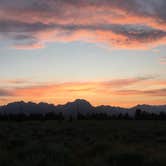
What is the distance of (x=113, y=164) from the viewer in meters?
17.4

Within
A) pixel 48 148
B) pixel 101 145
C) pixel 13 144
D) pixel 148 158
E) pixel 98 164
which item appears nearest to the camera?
pixel 98 164

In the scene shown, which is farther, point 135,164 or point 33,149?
point 33,149

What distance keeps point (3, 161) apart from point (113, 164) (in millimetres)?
4609

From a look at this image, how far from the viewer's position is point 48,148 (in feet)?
69.6

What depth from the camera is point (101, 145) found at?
23.5m

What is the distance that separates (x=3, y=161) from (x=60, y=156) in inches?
95.9

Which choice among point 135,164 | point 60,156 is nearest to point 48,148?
point 60,156

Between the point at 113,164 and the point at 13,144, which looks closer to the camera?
the point at 113,164

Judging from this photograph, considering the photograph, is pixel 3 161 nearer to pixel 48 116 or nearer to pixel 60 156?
pixel 60 156

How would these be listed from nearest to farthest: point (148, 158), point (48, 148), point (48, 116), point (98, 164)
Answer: point (98, 164) → point (148, 158) → point (48, 148) → point (48, 116)

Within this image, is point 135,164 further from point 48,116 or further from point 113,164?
point 48,116

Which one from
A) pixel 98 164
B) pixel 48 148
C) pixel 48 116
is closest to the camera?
pixel 98 164

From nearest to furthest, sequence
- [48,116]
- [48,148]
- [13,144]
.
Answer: [48,148] → [13,144] → [48,116]

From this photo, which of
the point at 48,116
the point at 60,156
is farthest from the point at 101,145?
the point at 48,116
